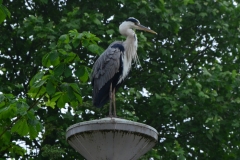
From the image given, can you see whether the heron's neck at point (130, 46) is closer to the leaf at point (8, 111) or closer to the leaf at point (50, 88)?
the leaf at point (50, 88)

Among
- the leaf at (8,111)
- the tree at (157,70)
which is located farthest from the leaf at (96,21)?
the leaf at (8,111)

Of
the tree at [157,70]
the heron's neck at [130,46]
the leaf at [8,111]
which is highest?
the tree at [157,70]

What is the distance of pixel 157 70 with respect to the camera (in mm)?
14359

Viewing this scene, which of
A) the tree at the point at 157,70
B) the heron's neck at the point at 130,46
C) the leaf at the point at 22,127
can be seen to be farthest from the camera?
the tree at the point at 157,70

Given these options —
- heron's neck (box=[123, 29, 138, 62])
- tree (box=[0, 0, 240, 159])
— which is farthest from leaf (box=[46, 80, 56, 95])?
tree (box=[0, 0, 240, 159])

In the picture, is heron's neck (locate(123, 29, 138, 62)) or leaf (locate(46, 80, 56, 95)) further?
heron's neck (locate(123, 29, 138, 62))

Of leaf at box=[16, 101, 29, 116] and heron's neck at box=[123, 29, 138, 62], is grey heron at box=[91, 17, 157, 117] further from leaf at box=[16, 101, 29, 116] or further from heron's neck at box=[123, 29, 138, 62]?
leaf at box=[16, 101, 29, 116]

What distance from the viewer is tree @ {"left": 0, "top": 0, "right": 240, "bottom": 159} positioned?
1300 cm

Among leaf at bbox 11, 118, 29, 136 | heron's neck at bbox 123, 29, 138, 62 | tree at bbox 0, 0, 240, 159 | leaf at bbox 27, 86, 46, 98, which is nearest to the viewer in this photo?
leaf at bbox 11, 118, 29, 136

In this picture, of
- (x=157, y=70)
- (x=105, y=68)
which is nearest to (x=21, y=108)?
(x=105, y=68)

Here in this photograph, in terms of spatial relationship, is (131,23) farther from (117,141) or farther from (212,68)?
(212,68)

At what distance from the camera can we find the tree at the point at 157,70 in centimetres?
1300

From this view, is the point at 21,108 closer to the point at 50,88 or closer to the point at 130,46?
the point at 50,88

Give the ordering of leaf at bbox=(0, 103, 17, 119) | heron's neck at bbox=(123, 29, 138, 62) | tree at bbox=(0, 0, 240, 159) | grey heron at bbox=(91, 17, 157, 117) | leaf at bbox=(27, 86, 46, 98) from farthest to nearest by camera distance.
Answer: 1. tree at bbox=(0, 0, 240, 159)
2. heron's neck at bbox=(123, 29, 138, 62)
3. grey heron at bbox=(91, 17, 157, 117)
4. leaf at bbox=(27, 86, 46, 98)
5. leaf at bbox=(0, 103, 17, 119)
